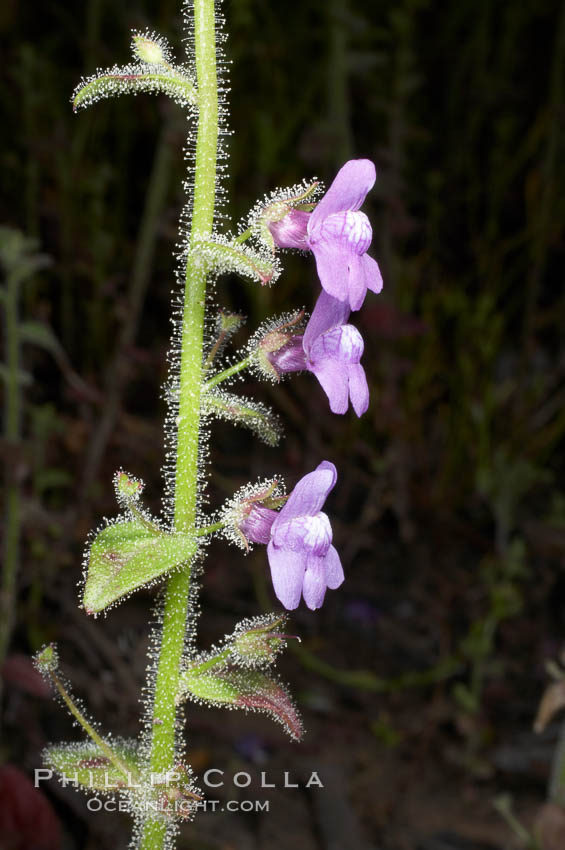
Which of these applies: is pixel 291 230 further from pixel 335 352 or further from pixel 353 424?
pixel 353 424

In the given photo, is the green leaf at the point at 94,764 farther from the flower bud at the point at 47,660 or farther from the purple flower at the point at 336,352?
the purple flower at the point at 336,352

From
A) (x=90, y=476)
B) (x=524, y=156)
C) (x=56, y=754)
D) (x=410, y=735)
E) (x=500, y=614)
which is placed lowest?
(x=56, y=754)

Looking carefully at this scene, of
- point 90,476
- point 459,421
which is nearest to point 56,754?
point 90,476

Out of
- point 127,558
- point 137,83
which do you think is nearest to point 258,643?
point 127,558

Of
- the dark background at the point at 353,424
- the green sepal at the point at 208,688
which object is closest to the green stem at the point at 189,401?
the green sepal at the point at 208,688

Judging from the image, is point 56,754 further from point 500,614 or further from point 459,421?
point 459,421

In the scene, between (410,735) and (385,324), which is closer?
(410,735)
